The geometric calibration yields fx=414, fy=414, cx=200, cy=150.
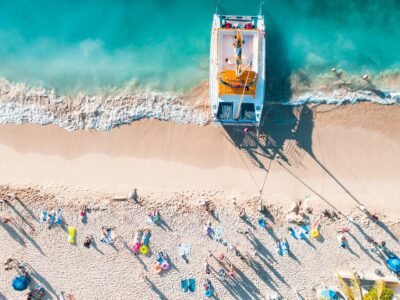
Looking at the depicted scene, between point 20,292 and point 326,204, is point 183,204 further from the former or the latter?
point 20,292

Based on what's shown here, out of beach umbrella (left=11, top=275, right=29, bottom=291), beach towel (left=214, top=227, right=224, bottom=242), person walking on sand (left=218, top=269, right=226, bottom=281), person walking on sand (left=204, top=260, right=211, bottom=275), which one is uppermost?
beach towel (left=214, top=227, right=224, bottom=242)

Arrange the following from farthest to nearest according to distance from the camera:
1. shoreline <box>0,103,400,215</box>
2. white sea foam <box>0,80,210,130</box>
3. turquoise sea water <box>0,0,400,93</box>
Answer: turquoise sea water <box>0,0,400,93</box>, white sea foam <box>0,80,210,130</box>, shoreline <box>0,103,400,215</box>

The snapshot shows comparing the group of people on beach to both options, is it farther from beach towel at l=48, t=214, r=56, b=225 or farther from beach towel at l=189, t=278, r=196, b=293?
beach towel at l=189, t=278, r=196, b=293

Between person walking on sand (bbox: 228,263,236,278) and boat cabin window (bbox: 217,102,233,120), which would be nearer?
boat cabin window (bbox: 217,102,233,120)

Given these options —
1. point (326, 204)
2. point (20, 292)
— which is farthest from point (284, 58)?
point (20, 292)

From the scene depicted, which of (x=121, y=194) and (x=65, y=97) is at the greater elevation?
(x=65, y=97)

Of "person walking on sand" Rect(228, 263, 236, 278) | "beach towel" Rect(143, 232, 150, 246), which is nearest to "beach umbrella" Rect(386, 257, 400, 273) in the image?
"person walking on sand" Rect(228, 263, 236, 278)
